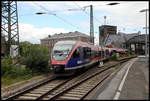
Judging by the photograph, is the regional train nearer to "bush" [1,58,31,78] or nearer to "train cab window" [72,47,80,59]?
"train cab window" [72,47,80,59]

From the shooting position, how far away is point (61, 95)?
8461mm

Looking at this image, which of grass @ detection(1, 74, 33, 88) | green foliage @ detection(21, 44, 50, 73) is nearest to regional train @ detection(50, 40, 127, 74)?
green foliage @ detection(21, 44, 50, 73)

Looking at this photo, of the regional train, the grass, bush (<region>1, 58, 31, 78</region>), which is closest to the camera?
the grass

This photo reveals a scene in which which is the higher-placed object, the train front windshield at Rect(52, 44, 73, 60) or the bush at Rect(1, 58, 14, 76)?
the train front windshield at Rect(52, 44, 73, 60)

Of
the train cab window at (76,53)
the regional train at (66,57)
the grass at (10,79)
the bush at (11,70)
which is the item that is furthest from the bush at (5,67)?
the train cab window at (76,53)

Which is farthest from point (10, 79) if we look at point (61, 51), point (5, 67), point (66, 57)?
point (66, 57)

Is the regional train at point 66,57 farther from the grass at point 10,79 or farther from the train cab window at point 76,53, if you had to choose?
the grass at point 10,79

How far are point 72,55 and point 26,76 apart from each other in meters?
3.87

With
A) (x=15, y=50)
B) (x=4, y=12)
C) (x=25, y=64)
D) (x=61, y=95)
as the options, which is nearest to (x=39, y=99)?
(x=61, y=95)

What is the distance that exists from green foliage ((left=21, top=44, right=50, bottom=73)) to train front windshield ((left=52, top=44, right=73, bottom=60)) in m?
1.81

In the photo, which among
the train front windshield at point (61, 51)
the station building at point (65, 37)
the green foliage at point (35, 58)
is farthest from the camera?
the station building at point (65, 37)

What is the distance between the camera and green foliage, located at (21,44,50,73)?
14188mm

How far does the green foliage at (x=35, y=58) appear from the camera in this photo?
1419cm

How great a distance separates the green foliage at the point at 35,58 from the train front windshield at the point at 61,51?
71.3 inches
